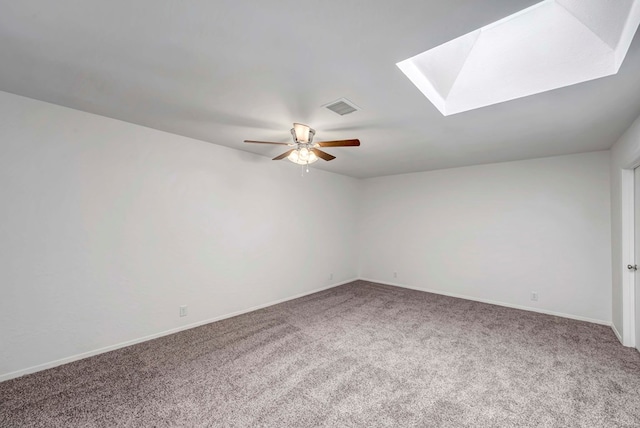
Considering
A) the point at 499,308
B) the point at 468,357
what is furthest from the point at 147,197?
the point at 499,308

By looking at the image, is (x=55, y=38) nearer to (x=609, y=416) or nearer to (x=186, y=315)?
(x=186, y=315)

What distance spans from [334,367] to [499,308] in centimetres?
342

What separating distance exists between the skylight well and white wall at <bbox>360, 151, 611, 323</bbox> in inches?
113

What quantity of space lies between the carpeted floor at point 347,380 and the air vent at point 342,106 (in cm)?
253

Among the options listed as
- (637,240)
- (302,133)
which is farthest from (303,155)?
(637,240)

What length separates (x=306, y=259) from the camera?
5.16 meters

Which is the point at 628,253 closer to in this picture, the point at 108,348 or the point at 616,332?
the point at 616,332

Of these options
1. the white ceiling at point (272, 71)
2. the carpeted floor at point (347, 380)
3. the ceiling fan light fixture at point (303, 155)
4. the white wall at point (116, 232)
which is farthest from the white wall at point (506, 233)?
the ceiling fan light fixture at point (303, 155)

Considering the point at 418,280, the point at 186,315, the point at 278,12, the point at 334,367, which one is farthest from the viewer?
the point at 418,280

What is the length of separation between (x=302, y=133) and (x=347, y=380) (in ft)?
8.05

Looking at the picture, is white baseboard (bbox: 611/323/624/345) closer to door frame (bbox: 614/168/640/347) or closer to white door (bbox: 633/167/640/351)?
door frame (bbox: 614/168/640/347)

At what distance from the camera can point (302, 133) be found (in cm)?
274

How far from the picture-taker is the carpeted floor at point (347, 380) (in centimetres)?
191

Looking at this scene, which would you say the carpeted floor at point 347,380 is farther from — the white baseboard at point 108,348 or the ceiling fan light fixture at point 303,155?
the ceiling fan light fixture at point 303,155
